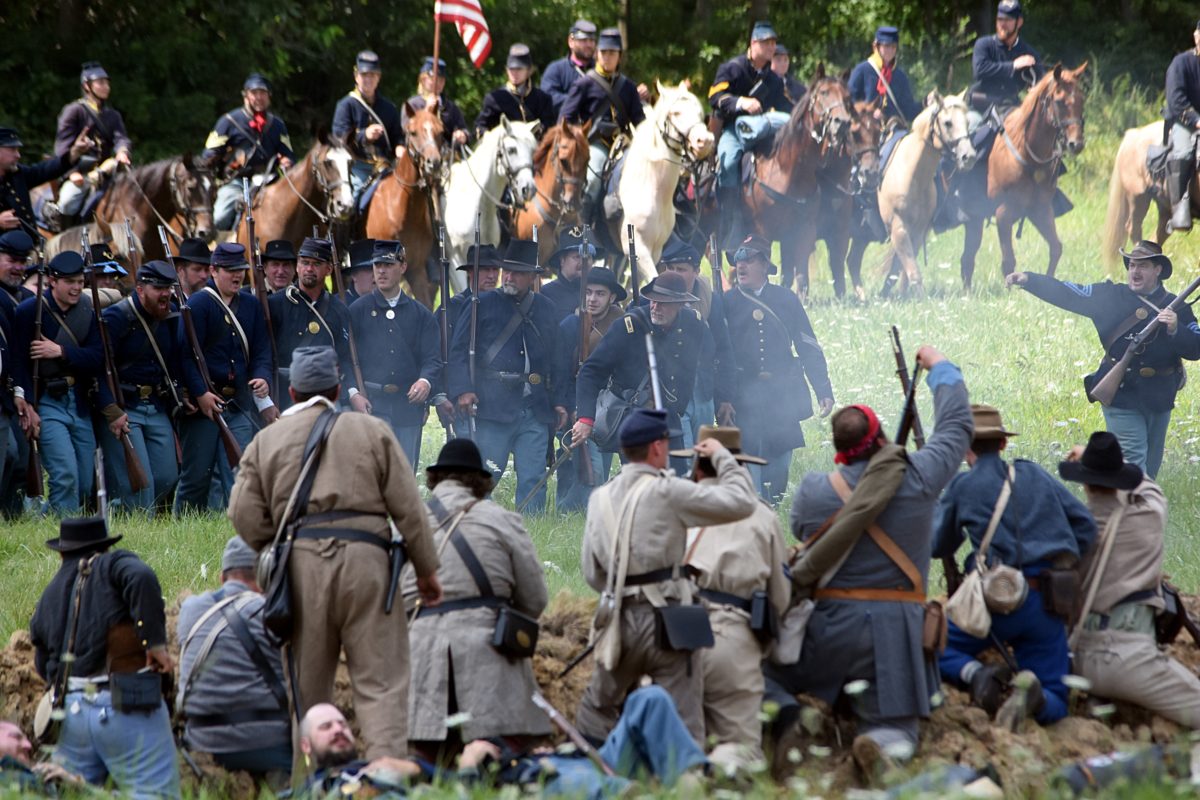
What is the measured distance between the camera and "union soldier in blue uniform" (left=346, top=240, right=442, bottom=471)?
13305 mm

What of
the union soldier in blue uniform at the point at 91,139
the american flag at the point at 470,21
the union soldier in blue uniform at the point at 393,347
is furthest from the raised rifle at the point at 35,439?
the union soldier in blue uniform at the point at 91,139

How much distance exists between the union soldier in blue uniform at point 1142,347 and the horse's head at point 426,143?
24.7 feet

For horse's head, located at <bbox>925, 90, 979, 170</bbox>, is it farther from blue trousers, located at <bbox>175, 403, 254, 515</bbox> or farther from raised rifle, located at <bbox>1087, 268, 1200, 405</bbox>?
blue trousers, located at <bbox>175, 403, 254, 515</bbox>

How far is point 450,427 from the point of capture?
13562 mm

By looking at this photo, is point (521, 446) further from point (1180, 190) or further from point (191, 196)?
point (1180, 190)

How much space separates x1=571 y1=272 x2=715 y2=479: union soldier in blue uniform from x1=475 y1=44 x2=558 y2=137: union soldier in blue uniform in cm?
736

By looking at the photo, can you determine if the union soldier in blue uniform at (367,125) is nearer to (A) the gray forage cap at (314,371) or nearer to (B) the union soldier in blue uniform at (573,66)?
(B) the union soldier in blue uniform at (573,66)

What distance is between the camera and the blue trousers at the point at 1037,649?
8.80 meters

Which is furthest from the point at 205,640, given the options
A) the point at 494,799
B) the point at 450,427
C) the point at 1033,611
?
the point at 450,427

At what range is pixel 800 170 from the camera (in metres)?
20.1

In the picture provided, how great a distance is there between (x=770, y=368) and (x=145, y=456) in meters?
4.53

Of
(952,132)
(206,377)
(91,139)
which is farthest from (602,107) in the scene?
(206,377)

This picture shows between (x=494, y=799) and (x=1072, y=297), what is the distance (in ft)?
22.9

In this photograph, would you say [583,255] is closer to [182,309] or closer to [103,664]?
[182,309]
